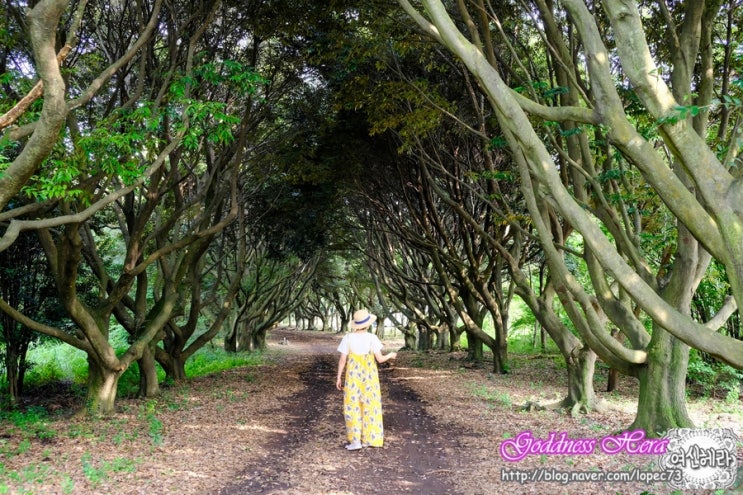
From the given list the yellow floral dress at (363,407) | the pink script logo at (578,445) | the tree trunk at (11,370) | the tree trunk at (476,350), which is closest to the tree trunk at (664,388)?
the pink script logo at (578,445)

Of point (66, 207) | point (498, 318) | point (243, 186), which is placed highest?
point (243, 186)

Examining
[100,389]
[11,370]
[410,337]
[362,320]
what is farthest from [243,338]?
[362,320]

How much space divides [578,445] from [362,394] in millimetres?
2794

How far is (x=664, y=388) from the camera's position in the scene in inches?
267

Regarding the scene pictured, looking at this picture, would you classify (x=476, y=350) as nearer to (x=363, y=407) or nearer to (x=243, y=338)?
(x=363, y=407)

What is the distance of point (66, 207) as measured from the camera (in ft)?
25.1

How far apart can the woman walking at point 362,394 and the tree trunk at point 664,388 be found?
11.3 feet

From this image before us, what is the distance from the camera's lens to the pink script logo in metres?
6.38

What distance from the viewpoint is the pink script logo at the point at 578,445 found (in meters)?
6.38

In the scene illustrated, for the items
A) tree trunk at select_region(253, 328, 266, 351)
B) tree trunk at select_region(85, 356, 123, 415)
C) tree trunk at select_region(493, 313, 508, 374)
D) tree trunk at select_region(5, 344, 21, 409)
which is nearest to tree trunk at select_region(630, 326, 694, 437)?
tree trunk at select_region(493, 313, 508, 374)

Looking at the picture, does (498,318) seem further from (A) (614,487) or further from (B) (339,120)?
(A) (614,487)

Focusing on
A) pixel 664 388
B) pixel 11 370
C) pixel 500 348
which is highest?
pixel 664 388

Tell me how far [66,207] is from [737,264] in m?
8.08

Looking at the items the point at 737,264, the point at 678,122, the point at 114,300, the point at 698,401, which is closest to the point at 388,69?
the point at 114,300
